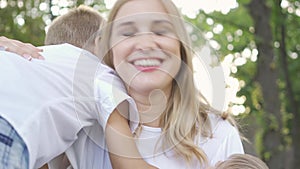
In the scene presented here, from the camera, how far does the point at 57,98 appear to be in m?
2.29

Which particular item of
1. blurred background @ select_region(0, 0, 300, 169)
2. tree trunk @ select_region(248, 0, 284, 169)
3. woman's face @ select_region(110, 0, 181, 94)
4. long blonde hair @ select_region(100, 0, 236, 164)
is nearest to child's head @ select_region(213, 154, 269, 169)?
long blonde hair @ select_region(100, 0, 236, 164)

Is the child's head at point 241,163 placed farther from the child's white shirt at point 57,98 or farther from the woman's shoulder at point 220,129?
the child's white shirt at point 57,98

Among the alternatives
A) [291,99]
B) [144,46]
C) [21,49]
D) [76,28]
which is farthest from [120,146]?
[291,99]

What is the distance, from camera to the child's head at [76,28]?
3.17 metres

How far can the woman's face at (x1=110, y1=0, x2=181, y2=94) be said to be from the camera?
2.57 metres

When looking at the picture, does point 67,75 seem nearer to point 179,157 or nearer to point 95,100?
point 95,100

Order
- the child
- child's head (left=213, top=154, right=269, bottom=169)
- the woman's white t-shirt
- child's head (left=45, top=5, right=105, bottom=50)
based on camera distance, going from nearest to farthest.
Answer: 1. the child
2. child's head (left=213, top=154, right=269, bottom=169)
3. the woman's white t-shirt
4. child's head (left=45, top=5, right=105, bottom=50)

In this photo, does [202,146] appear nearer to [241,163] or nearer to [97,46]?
[241,163]

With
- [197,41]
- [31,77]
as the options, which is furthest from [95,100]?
[197,41]

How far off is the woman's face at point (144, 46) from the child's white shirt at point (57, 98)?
73 mm

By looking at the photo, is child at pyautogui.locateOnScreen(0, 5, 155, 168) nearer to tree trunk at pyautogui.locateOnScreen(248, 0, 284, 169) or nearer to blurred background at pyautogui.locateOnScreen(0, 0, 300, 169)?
blurred background at pyautogui.locateOnScreen(0, 0, 300, 169)

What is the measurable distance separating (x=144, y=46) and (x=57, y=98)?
46 cm

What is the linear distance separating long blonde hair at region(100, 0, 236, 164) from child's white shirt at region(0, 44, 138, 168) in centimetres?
18

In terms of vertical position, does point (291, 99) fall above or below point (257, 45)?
below
